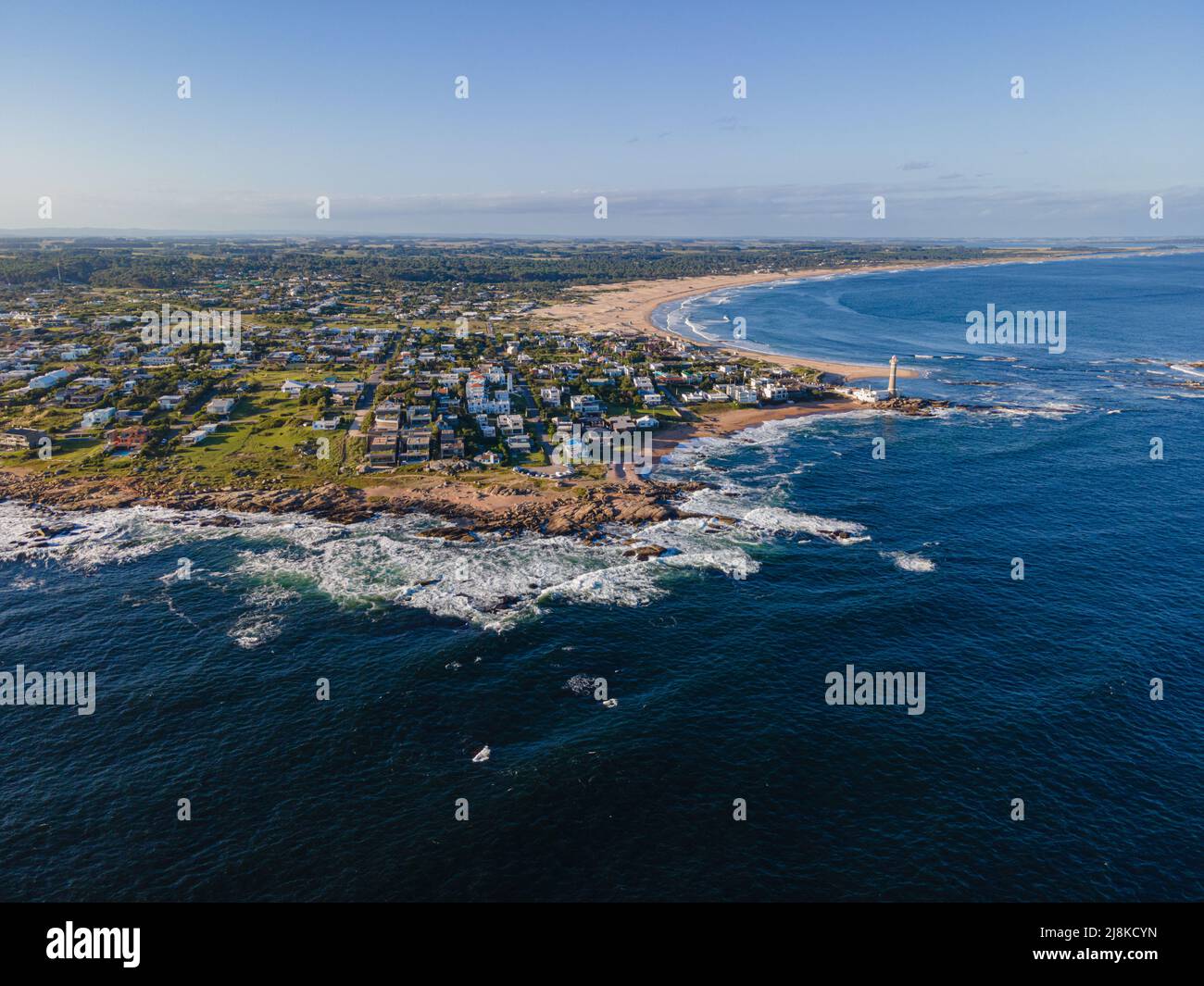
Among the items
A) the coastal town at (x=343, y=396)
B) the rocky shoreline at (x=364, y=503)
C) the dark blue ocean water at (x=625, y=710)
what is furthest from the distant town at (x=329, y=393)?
the dark blue ocean water at (x=625, y=710)

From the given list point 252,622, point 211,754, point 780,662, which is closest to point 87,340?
point 252,622

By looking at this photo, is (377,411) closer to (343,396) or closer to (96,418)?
(343,396)

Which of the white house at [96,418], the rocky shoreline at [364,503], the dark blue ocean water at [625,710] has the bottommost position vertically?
the dark blue ocean water at [625,710]

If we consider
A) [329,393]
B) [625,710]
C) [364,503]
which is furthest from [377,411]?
[625,710]

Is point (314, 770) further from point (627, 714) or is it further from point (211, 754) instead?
point (627, 714)

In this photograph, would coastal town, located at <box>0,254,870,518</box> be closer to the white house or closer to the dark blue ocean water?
the white house


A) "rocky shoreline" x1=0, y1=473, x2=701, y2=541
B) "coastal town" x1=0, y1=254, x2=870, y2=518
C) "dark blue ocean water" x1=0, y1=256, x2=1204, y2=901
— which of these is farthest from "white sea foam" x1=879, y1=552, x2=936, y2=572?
"coastal town" x1=0, y1=254, x2=870, y2=518

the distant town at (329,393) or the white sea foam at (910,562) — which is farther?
the distant town at (329,393)

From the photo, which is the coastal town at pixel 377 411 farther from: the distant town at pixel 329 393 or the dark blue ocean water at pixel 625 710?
the dark blue ocean water at pixel 625 710
